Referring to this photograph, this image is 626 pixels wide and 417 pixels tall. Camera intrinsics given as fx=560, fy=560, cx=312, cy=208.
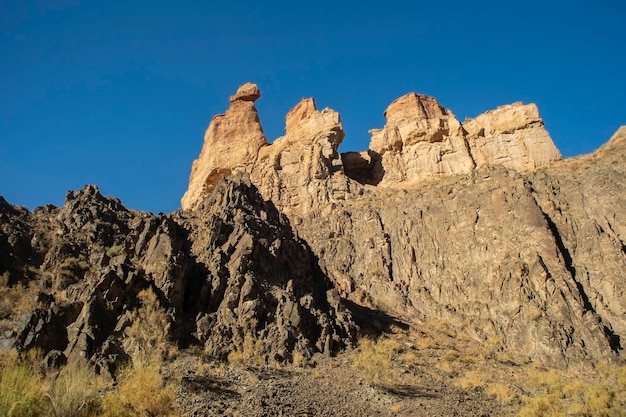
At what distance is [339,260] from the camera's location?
181 feet

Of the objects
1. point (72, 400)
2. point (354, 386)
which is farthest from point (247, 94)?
point (72, 400)

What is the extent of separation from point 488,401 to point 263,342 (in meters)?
13.2

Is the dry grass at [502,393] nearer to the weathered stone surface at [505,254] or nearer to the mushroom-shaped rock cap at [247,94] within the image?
the weathered stone surface at [505,254]

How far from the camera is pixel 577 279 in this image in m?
44.1

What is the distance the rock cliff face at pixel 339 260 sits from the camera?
34.3 metres

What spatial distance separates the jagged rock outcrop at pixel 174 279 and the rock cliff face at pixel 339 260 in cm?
12

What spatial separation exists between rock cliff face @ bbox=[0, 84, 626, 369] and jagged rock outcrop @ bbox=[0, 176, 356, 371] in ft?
0.39

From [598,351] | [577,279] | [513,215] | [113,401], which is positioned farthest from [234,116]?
[113,401]

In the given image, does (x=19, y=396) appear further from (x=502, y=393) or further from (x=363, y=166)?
(x=363, y=166)


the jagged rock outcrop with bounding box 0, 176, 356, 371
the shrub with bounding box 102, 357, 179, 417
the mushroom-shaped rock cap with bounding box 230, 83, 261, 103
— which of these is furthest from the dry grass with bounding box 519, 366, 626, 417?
the mushroom-shaped rock cap with bounding box 230, 83, 261, 103

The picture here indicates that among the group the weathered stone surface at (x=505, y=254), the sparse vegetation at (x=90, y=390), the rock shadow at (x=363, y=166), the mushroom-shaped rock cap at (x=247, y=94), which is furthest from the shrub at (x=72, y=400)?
the mushroom-shaped rock cap at (x=247, y=94)

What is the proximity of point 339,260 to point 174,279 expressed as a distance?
73.8 feet

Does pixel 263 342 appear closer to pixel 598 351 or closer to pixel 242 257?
pixel 242 257

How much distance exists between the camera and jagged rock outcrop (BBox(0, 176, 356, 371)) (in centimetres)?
3088
